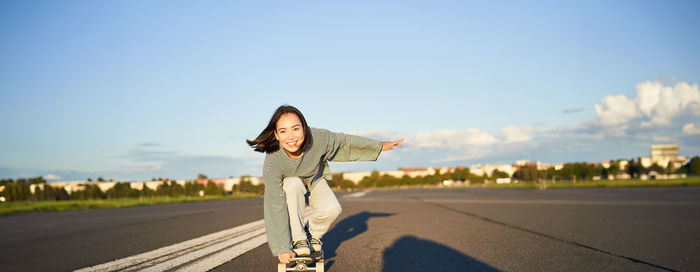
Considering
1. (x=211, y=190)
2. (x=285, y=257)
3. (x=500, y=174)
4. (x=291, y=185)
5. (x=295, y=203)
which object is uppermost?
(x=291, y=185)

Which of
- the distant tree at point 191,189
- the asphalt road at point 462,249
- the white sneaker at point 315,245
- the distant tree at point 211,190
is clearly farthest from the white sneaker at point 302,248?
the distant tree at point 191,189

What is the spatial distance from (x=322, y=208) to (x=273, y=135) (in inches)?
34.0

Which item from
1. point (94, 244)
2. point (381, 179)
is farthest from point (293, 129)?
point (381, 179)

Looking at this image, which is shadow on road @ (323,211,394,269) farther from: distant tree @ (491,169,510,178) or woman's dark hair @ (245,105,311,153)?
distant tree @ (491,169,510,178)

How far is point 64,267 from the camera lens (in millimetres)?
5066

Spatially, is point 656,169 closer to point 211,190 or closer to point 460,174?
point 460,174

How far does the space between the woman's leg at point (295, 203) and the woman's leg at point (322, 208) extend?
206 millimetres

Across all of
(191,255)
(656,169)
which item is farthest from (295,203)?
(656,169)

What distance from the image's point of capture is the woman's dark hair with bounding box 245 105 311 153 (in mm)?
3932

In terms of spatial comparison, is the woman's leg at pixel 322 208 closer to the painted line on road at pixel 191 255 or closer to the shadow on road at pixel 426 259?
the shadow on road at pixel 426 259

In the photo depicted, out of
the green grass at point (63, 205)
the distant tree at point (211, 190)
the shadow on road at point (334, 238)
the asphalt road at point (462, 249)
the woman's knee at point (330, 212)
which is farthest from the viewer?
the distant tree at point (211, 190)

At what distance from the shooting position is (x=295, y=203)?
164 inches

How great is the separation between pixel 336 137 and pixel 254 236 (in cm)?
416

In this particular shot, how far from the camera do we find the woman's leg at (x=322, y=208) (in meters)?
4.32
